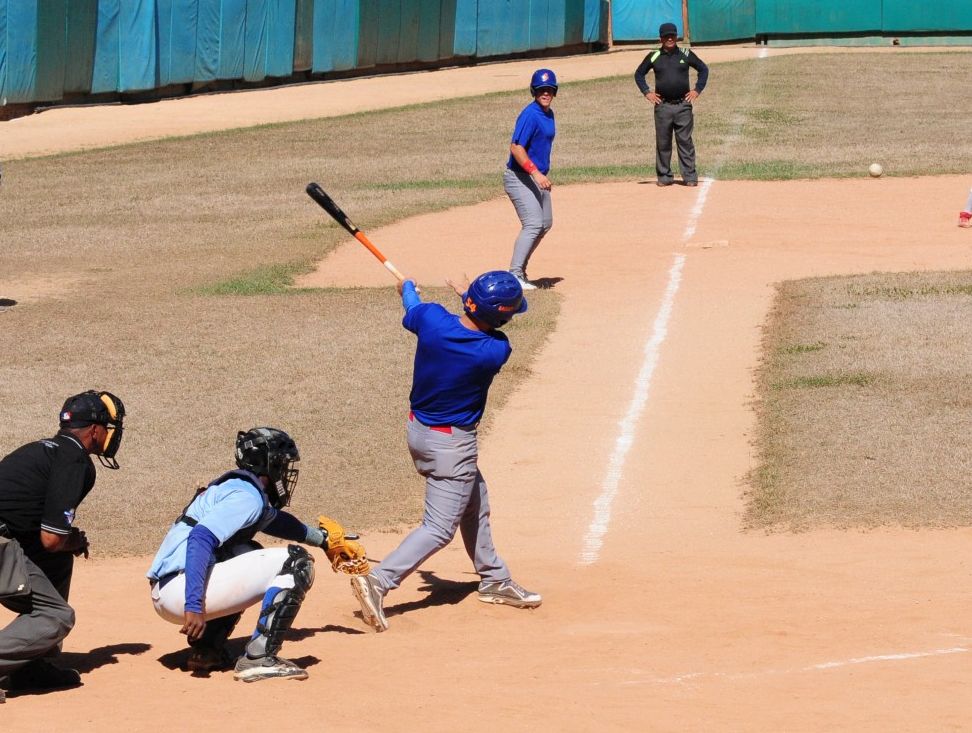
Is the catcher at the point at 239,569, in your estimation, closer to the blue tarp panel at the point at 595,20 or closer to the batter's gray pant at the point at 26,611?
the batter's gray pant at the point at 26,611

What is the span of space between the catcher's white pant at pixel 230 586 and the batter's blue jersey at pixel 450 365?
4.41 ft

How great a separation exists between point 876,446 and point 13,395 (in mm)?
7507

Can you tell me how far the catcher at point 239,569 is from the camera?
7.00 metres

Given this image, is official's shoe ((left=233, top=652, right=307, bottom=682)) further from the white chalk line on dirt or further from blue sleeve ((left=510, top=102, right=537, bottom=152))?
blue sleeve ((left=510, top=102, right=537, bottom=152))

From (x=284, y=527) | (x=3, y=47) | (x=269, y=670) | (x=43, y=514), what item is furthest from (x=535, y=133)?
(x=3, y=47)

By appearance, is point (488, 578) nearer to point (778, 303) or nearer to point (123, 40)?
point (778, 303)

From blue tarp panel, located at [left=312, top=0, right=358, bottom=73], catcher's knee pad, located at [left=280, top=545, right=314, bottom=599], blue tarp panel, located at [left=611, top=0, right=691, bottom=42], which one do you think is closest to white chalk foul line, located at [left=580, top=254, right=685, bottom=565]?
catcher's knee pad, located at [left=280, top=545, right=314, bottom=599]

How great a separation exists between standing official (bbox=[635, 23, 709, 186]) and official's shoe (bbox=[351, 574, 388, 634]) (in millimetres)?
16004

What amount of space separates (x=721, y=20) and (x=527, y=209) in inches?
1415

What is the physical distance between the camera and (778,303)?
16.0 m

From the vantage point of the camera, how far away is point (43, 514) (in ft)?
22.5

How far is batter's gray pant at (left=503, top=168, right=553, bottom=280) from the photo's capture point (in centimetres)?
1619

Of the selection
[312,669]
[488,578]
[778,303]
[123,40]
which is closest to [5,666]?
[312,669]

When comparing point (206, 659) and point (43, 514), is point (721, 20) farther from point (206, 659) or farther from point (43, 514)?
point (43, 514)
